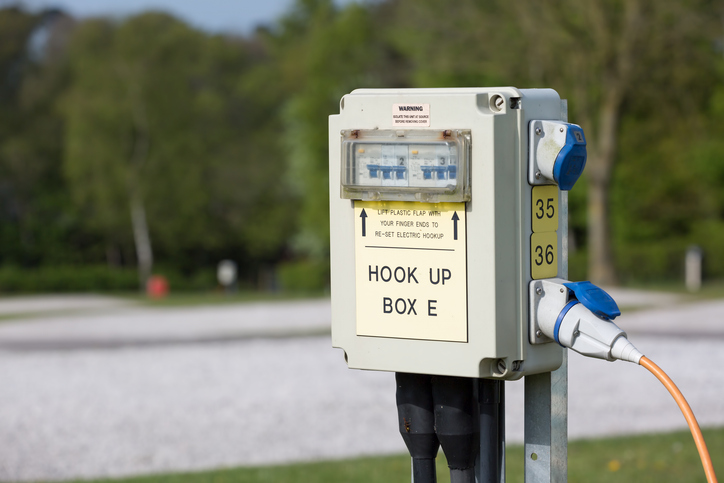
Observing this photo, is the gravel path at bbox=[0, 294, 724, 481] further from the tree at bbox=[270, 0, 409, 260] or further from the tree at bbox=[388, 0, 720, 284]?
the tree at bbox=[270, 0, 409, 260]

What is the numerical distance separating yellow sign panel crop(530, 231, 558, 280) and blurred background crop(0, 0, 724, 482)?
11.0 ft

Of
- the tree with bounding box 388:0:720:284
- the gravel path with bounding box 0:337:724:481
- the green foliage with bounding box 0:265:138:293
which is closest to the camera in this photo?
the gravel path with bounding box 0:337:724:481

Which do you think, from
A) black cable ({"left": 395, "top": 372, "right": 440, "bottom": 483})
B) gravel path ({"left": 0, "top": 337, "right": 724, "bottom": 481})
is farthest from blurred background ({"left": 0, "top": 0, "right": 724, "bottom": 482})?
black cable ({"left": 395, "top": 372, "right": 440, "bottom": 483})

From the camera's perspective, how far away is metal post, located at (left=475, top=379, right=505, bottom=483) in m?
1.75

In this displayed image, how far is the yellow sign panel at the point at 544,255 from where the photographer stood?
5.45 feet

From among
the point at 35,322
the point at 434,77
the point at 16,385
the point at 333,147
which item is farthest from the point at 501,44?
the point at 333,147

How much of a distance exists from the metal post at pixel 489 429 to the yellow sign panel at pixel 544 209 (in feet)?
1.00

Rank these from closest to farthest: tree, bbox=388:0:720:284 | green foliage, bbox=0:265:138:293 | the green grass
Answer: the green grass < tree, bbox=388:0:720:284 < green foliage, bbox=0:265:138:293

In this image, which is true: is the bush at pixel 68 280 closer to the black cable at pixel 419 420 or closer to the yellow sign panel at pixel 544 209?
the black cable at pixel 419 420

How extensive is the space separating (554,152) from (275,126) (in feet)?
137

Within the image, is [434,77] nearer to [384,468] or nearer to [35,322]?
[35,322]

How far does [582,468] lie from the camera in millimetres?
4938

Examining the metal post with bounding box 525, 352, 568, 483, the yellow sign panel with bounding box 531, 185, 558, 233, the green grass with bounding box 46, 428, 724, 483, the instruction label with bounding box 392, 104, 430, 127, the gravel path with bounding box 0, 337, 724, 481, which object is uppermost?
the instruction label with bounding box 392, 104, 430, 127

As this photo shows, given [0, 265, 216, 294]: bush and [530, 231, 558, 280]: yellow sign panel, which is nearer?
A: [530, 231, 558, 280]: yellow sign panel
